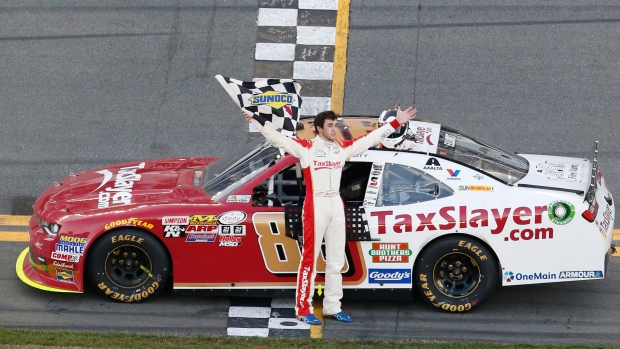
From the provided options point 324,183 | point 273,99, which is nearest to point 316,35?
point 273,99

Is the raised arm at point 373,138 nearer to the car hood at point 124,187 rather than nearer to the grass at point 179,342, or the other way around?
the car hood at point 124,187

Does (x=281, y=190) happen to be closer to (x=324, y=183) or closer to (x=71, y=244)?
(x=324, y=183)

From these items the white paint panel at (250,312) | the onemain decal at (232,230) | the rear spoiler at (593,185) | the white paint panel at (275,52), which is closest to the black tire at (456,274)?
the rear spoiler at (593,185)

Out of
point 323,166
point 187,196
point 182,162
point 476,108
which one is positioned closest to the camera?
point 323,166

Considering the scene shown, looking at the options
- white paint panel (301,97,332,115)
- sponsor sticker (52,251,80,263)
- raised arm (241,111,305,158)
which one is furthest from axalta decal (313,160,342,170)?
white paint panel (301,97,332,115)

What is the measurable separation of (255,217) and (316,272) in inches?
25.0

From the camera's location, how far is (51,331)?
313 inches

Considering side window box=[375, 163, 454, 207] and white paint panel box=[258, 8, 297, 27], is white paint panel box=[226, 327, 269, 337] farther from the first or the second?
white paint panel box=[258, 8, 297, 27]

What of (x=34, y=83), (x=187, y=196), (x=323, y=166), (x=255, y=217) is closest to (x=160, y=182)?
(x=187, y=196)

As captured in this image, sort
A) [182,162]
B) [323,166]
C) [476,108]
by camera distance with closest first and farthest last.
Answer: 1. [323,166]
2. [182,162]
3. [476,108]

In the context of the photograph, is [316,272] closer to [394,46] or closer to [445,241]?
[445,241]

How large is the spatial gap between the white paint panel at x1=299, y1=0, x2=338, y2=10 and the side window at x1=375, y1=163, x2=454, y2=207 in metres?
5.12

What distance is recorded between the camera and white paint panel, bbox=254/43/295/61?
12406 mm

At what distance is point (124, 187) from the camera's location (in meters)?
8.76
